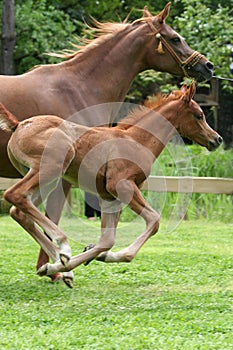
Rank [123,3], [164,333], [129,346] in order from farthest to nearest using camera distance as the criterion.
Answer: [123,3]
[164,333]
[129,346]

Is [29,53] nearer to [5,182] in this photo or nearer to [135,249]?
[5,182]

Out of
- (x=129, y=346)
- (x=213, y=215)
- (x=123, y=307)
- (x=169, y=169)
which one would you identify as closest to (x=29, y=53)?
(x=169, y=169)

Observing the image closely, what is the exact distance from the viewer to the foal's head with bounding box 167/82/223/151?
22.1ft

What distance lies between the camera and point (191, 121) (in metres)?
6.81

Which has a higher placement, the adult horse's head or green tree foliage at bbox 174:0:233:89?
the adult horse's head

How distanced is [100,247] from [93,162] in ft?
2.19

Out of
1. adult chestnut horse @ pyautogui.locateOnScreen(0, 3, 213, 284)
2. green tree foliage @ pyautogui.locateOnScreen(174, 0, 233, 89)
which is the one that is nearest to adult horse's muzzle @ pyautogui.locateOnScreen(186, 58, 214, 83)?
adult chestnut horse @ pyautogui.locateOnScreen(0, 3, 213, 284)

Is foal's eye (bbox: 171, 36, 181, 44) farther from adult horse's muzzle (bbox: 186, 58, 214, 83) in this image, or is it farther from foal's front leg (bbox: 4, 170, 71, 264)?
foal's front leg (bbox: 4, 170, 71, 264)

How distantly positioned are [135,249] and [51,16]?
468 inches

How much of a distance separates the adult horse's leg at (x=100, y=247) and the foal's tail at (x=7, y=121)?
101cm

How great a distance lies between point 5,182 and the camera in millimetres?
10914

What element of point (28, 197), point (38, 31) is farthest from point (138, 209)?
point (38, 31)

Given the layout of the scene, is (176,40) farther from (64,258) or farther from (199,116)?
(64,258)

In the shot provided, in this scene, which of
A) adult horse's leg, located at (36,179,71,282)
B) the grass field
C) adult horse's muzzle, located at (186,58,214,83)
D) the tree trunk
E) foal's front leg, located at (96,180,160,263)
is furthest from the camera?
the tree trunk
